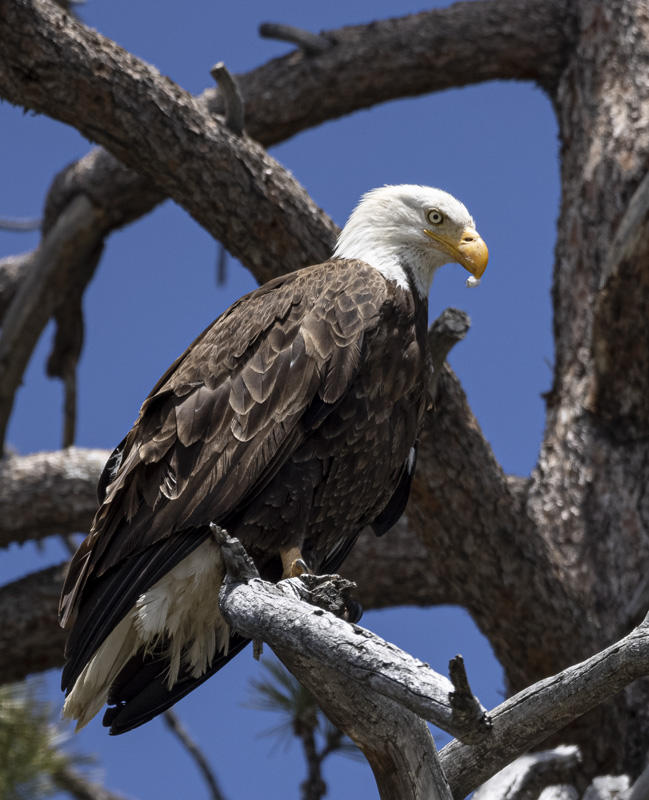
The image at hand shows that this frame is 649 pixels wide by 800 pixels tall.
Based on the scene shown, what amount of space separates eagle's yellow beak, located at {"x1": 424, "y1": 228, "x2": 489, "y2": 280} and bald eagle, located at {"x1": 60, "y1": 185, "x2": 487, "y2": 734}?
227 millimetres

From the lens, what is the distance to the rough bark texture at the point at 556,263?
4.44m

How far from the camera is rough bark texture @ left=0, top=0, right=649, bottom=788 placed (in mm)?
4441

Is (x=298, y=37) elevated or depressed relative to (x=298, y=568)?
elevated

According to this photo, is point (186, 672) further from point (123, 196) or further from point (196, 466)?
point (123, 196)

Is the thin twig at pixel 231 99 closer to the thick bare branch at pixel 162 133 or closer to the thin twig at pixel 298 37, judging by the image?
the thick bare branch at pixel 162 133

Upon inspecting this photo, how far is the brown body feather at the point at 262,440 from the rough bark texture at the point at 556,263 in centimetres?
79

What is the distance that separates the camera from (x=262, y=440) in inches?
140

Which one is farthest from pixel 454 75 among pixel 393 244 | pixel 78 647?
pixel 78 647

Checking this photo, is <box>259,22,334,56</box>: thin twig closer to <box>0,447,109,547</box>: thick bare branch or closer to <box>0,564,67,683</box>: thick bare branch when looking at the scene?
<box>0,447,109,547</box>: thick bare branch

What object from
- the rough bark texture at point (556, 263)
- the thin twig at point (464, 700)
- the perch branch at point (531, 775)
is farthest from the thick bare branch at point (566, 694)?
the rough bark texture at point (556, 263)

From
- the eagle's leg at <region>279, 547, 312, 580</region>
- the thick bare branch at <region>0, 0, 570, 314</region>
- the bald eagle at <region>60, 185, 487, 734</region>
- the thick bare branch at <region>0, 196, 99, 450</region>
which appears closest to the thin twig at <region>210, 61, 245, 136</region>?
the bald eagle at <region>60, 185, 487, 734</region>

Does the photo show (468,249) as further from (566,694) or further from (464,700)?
(464,700)

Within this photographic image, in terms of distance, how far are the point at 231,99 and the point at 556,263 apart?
80.1 inches

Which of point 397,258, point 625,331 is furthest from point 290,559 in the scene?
point 625,331
